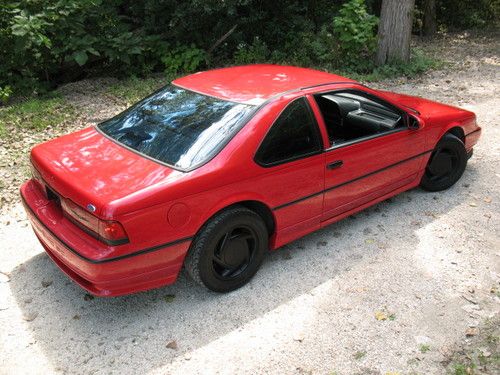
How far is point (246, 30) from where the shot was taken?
35.5ft

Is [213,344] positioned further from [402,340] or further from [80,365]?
[402,340]

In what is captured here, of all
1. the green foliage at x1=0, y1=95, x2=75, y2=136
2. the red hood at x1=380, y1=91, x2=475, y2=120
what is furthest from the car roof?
the green foliage at x1=0, y1=95, x2=75, y2=136

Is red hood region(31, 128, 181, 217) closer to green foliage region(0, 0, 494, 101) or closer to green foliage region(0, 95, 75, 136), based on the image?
green foliage region(0, 95, 75, 136)

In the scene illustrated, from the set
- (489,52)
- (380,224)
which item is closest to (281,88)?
(380,224)

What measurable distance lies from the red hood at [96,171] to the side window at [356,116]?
6.13 ft

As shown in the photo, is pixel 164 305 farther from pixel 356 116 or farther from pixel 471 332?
pixel 356 116

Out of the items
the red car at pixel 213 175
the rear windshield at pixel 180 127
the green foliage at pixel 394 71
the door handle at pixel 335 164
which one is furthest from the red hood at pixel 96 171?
the green foliage at pixel 394 71

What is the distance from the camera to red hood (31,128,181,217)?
3.27m

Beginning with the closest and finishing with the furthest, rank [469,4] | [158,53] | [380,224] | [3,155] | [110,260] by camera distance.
Result: [110,260] → [380,224] → [3,155] → [158,53] → [469,4]

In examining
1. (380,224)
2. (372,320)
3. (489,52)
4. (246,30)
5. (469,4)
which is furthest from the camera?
(469,4)

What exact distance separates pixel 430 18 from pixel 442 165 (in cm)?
989

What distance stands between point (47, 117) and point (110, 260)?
4.97m

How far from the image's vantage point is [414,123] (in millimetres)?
4766

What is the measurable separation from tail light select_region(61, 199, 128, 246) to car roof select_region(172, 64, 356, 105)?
4.88ft
